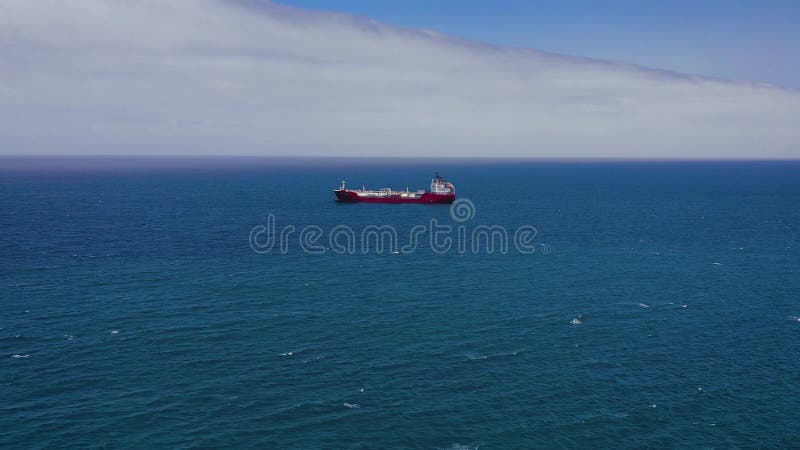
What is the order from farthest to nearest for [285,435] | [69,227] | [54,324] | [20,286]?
1. [69,227]
2. [20,286]
3. [54,324]
4. [285,435]

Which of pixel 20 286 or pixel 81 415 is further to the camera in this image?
pixel 20 286

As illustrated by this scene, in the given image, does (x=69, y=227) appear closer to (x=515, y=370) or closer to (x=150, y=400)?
(x=150, y=400)

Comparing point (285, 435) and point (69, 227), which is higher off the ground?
point (69, 227)

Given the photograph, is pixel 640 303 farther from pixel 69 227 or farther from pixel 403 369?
pixel 69 227

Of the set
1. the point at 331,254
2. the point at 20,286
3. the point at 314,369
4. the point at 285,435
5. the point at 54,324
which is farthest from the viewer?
the point at 331,254

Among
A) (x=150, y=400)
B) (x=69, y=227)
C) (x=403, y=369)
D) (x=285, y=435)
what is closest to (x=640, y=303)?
(x=403, y=369)

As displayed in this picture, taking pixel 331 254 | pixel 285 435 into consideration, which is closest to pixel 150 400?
pixel 285 435
